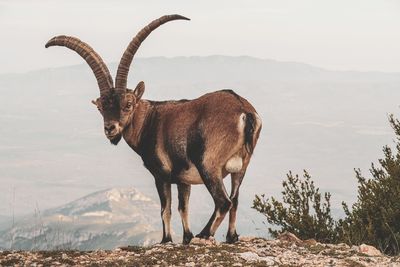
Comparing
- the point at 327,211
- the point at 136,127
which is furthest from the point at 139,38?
the point at 327,211

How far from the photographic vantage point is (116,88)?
14.5 meters

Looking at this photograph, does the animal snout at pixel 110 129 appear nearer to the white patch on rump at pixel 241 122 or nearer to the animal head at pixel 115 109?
the animal head at pixel 115 109

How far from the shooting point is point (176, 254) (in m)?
13.1

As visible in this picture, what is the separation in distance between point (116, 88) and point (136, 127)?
915mm

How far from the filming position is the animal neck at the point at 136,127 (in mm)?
14945

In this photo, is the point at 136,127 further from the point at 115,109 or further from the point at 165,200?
the point at 165,200

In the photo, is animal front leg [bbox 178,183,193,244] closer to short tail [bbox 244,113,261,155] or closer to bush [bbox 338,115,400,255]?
short tail [bbox 244,113,261,155]

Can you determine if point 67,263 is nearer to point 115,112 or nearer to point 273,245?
point 115,112

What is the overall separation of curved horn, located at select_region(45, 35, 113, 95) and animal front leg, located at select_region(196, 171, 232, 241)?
9.02ft

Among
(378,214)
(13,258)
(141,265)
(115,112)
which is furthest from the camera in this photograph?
(378,214)

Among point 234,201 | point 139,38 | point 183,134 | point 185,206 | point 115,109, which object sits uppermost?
point 139,38

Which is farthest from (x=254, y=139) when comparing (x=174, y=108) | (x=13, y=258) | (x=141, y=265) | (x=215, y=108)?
(x=13, y=258)

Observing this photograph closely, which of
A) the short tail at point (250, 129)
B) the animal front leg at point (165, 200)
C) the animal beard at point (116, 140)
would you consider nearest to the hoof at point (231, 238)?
the animal front leg at point (165, 200)

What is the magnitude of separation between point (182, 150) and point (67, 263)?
9.48 feet
